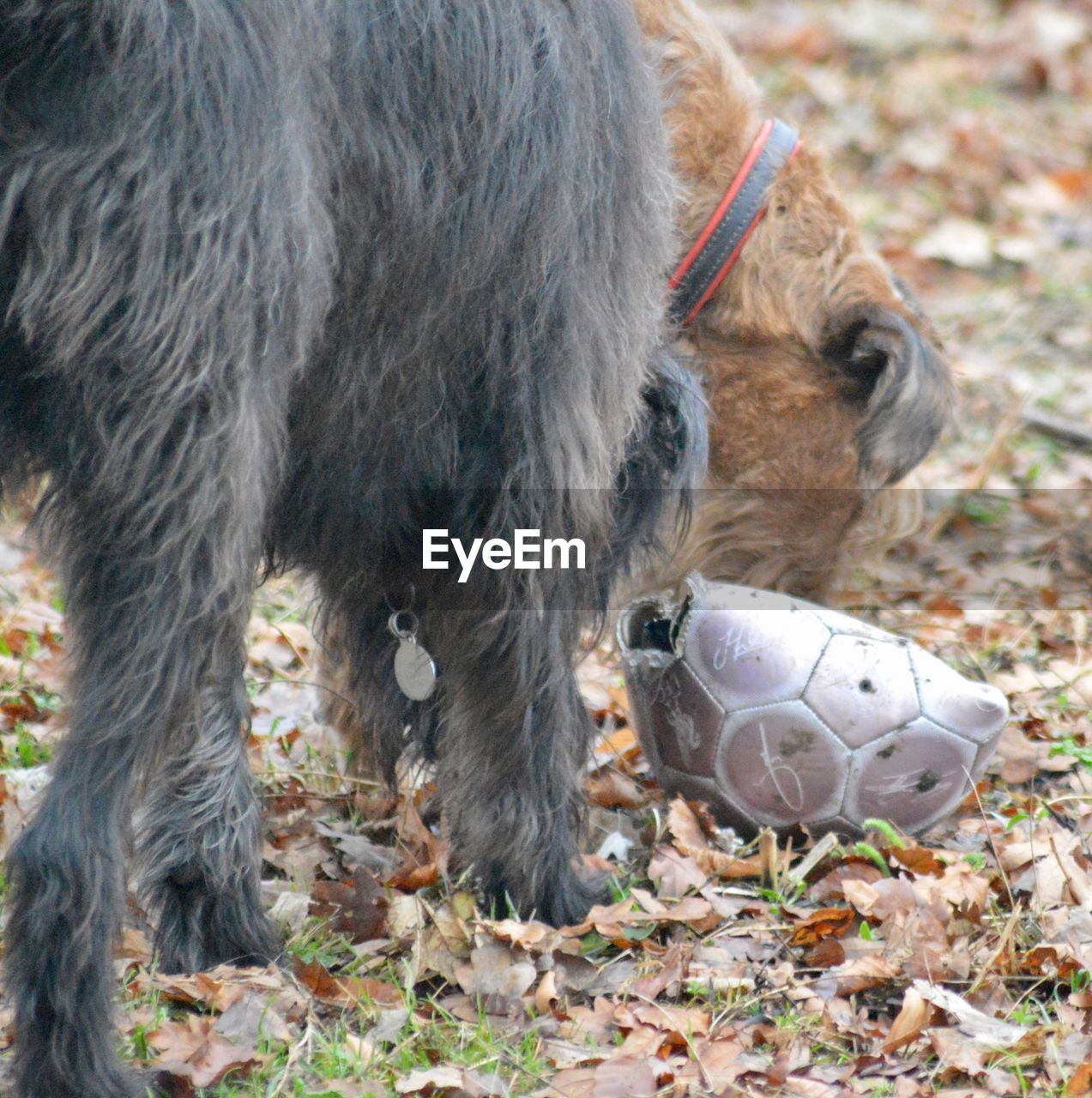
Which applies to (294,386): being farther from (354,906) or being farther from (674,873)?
(674,873)

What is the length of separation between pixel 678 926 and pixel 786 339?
1407mm

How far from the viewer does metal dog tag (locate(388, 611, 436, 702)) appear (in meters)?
2.98

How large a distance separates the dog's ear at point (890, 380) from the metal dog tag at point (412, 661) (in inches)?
50.8

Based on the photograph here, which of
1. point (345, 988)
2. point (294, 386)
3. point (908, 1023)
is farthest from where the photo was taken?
point (345, 988)

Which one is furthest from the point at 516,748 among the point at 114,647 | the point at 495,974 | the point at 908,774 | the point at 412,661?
the point at 114,647

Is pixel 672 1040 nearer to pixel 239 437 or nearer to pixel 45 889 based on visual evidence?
pixel 45 889

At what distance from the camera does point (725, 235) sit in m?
3.54

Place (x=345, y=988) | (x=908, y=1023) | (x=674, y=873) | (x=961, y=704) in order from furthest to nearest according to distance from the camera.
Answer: (x=961, y=704) < (x=674, y=873) < (x=345, y=988) < (x=908, y=1023)

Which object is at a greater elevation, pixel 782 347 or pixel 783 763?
pixel 782 347

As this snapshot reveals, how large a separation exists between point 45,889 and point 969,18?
9.80 meters

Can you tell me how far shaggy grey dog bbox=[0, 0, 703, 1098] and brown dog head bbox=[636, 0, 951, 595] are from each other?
2.12ft

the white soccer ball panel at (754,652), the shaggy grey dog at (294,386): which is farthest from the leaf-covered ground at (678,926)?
the white soccer ball panel at (754,652)

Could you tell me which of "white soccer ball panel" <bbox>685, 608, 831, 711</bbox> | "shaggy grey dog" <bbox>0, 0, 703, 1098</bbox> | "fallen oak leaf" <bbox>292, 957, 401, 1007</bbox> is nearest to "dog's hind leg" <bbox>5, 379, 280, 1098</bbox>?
"shaggy grey dog" <bbox>0, 0, 703, 1098</bbox>

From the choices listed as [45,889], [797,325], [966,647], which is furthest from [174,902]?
[966,647]
